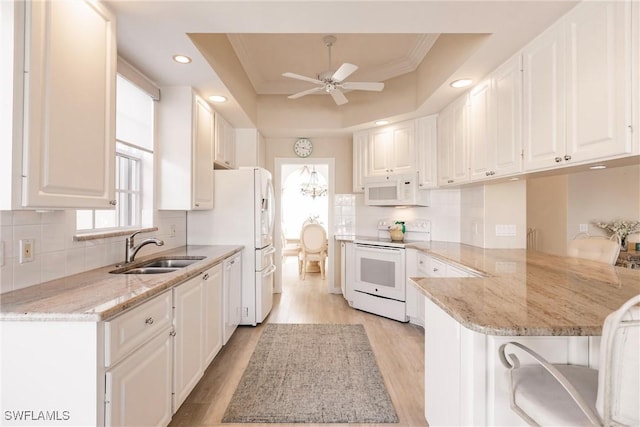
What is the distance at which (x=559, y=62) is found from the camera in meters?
1.78

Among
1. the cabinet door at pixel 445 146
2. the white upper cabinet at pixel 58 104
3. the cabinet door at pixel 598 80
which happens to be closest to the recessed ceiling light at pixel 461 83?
the cabinet door at pixel 445 146

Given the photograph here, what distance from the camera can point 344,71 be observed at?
2.66 meters

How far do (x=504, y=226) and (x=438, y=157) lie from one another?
1015 mm

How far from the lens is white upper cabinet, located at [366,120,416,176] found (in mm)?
3756

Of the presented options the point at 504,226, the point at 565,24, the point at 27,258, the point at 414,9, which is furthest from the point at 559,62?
the point at 27,258

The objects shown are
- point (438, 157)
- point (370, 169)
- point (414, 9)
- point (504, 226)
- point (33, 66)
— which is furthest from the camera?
point (370, 169)

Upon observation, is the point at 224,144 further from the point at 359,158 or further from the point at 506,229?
the point at 506,229

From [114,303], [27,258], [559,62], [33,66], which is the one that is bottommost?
[114,303]

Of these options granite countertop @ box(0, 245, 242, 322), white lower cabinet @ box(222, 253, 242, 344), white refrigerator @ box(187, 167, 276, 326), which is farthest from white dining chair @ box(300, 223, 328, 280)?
granite countertop @ box(0, 245, 242, 322)

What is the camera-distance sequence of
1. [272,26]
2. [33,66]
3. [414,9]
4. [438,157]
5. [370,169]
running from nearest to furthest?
[33,66]
[414,9]
[272,26]
[438,157]
[370,169]

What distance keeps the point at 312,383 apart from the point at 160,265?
1484 mm

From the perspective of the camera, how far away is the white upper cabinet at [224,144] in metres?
3.39

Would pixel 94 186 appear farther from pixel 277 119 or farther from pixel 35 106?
pixel 277 119

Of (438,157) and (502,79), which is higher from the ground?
(502,79)
